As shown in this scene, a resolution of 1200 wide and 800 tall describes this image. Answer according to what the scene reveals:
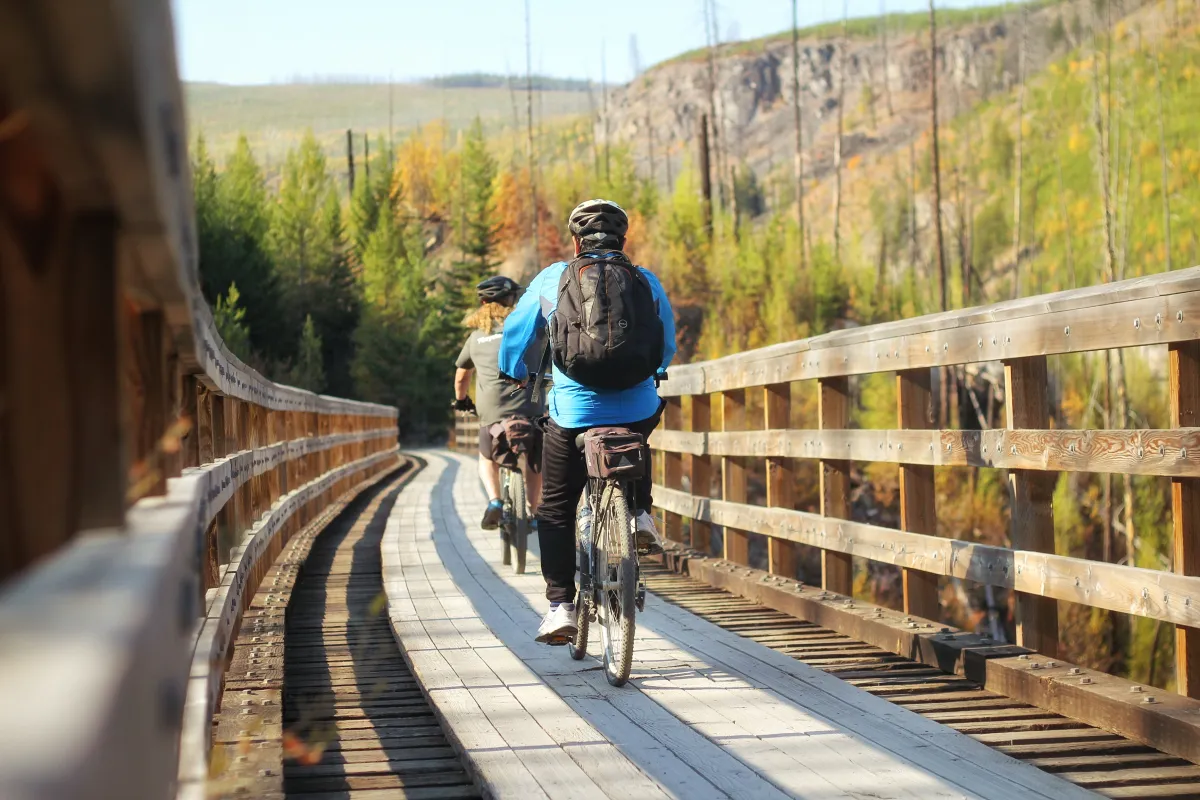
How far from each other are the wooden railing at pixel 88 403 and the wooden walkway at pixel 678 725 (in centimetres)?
151

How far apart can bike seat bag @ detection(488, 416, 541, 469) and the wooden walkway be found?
73.9 inches

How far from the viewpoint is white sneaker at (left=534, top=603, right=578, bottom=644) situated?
526 cm

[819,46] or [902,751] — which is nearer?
[902,751]

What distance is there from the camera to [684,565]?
8461mm

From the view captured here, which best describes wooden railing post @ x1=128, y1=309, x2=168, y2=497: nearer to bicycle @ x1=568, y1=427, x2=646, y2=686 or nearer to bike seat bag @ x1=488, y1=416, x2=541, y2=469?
bicycle @ x1=568, y1=427, x2=646, y2=686

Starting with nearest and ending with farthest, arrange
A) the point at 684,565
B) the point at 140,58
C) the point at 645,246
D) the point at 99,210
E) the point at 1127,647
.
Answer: the point at 140,58, the point at 99,210, the point at 684,565, the point at 1127,647, the point at 645,246

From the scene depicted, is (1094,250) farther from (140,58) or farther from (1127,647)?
(140,58)

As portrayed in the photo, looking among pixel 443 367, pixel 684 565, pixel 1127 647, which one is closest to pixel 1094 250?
pixel 443 367

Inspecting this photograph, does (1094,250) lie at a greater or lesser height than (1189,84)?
lesser

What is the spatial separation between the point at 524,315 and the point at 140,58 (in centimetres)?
419

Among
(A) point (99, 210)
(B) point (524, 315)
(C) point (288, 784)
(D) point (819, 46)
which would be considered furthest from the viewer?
(D) point (819, 46)

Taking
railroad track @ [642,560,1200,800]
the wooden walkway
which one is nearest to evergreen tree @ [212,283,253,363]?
railroad track @ [642,560,1200,800]

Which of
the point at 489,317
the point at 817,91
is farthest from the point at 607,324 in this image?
the point at 817,91

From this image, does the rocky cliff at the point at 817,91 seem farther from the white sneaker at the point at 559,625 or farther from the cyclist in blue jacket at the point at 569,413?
the white sneaker at the point at 559,625
